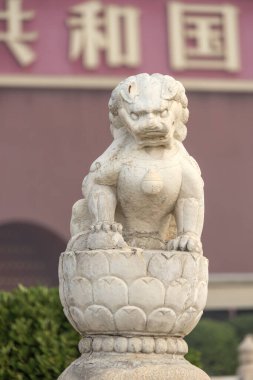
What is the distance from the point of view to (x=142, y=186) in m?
3.66

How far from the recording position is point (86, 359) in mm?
3650

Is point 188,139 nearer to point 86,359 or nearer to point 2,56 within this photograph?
point 2,56

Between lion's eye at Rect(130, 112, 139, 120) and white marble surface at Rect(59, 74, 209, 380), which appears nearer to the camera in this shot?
white marble surface at Rect(59, 74, 209, 380)

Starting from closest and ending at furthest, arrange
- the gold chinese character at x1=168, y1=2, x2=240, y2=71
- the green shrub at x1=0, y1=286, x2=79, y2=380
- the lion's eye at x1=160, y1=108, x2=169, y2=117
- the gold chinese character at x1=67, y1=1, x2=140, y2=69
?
the lion's eye at x1=160, y1=108, x2=169, y2=117 < the green shrub at x1=0, y1=286, x2=79, y2=380 < the gold chinese character at x1=67, y1=1, x2=140, y2=69 < the gold chinese character at x1=168, y1=2, x2=240, y2=71

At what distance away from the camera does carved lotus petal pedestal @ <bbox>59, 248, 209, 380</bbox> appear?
354cm

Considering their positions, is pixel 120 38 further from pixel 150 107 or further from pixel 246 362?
pixel 150 107

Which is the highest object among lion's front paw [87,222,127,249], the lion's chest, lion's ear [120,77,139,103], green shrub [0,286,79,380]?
lion's ear [120,77,139,103]

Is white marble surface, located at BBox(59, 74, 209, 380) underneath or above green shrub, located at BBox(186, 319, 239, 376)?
above

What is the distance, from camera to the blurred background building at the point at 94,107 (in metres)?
11.8

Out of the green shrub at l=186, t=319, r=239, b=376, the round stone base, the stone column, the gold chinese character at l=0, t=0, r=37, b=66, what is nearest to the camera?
the round stone base

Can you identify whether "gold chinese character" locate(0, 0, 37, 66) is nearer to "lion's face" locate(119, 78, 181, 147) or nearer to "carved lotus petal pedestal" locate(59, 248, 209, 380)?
"lion's face" locate(119, 78, 181, 147)

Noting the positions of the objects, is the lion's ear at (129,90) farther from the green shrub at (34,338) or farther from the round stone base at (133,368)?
A: the green shrub at (34,338)

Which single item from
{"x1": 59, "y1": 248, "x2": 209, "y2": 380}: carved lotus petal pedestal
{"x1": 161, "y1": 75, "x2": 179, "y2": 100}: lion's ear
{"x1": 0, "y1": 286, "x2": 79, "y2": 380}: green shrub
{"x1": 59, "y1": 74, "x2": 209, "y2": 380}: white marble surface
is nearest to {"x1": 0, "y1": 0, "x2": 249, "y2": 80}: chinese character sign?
{"x1": 0, "y1": 286, "x2": 79, "y2": 380}: green shrub

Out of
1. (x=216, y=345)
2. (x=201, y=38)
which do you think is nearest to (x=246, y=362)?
(x=216, y=345)
